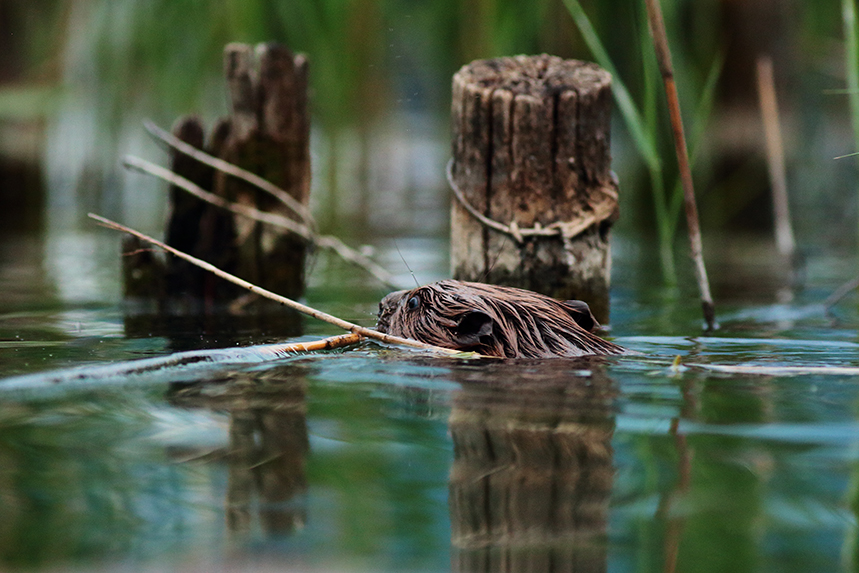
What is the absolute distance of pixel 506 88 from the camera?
13.3ft

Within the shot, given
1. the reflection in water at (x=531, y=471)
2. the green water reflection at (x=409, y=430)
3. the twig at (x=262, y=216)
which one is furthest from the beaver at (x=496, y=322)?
the twig at (x=262, y=216)

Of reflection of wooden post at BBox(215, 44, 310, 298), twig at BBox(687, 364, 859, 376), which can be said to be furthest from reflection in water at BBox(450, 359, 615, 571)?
reflection of wooden post at BBox(215, 44, 310, 298)

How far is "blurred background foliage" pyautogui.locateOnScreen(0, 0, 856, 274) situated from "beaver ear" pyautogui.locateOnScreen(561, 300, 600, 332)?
1021 millimetres

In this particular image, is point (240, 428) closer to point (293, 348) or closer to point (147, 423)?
point (147, 423)

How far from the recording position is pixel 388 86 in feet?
32.1

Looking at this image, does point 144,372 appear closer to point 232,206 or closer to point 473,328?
point 473,328

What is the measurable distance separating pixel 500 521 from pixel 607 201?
2494 mm

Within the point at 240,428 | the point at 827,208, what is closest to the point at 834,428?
the point at 240,428

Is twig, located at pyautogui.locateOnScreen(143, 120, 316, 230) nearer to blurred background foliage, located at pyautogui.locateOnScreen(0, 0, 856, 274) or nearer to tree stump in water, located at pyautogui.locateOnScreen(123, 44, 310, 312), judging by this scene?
tree stump in water, located at pyautogui.locateOnScreen(123, 44, 310, 312)

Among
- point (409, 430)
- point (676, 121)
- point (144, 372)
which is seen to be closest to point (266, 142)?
point (676, 121)

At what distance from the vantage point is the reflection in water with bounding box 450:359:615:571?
170 cm

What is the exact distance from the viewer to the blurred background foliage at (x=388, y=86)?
6.53 metres

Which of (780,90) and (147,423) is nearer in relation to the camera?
(147,423)

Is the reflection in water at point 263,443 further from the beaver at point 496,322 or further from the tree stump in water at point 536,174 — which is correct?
the tree stump in water at point 536,174
